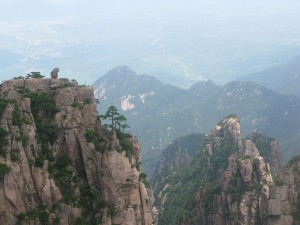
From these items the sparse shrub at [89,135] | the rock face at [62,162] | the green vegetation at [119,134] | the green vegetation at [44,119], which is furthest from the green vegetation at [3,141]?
the green vegetation at [119,134]

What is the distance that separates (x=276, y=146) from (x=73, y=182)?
67618 mm

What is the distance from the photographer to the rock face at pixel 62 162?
4188 centimetres

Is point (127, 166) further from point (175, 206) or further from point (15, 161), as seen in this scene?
point (175, 206)

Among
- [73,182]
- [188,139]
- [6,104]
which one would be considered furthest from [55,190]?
[188,139]

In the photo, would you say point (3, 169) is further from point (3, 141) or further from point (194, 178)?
point (194, 178)

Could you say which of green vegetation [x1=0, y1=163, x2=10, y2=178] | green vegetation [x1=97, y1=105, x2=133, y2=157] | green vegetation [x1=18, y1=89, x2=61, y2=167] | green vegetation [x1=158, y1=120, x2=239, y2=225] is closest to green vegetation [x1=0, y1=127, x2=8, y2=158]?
green vegetation [x1=0, y1=163, x2=10, y2=178]

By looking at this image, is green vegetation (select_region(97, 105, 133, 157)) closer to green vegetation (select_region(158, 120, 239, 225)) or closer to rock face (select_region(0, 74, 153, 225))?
rock face (select_region(0, 74, 153, 225))

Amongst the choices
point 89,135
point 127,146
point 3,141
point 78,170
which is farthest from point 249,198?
point 3,141

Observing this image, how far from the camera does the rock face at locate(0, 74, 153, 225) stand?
41.9 m

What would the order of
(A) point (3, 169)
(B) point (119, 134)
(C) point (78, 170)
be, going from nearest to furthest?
(A) point (3, 169), (C) point (78, 170), (B) point (119, 134)

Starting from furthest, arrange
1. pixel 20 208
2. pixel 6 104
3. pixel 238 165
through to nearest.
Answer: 1. pixel 238 165
2. pixel 6 104
3. pixel 20 208

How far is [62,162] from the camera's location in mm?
45625

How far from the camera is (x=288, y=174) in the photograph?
6234cm

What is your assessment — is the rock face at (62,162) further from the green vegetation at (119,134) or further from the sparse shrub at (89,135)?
the green vegetation at (119,134)
